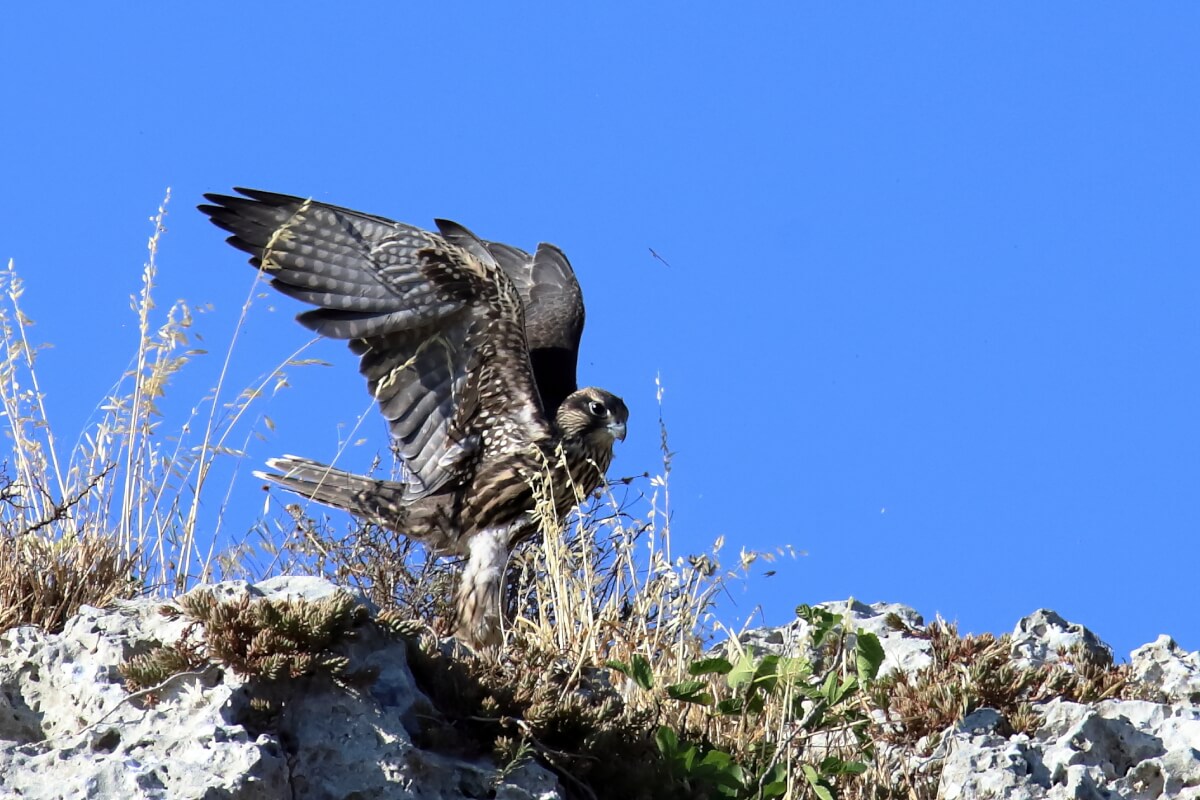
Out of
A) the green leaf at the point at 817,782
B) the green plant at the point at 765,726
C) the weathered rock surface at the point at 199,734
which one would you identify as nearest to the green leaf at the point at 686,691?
the green plant at the point at 765,726

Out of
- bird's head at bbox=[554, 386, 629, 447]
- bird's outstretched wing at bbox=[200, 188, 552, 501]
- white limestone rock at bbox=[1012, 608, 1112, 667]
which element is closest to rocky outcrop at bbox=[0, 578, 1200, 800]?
white limestone rock at bbox=[1012, 608, 1112, 667]

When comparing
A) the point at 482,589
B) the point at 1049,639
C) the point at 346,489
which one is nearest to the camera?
the point at 1049,639

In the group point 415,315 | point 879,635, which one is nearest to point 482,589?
point 415,315

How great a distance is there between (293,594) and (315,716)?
39cm

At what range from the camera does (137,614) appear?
3861 millimetres

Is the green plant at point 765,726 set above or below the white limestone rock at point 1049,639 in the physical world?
below

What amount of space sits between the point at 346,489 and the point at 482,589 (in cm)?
110

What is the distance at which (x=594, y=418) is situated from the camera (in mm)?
7539

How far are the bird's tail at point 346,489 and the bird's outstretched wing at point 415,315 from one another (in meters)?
0.10

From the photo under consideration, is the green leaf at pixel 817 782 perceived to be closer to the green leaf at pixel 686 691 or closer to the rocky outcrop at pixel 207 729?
the green leaf at pixel 686 691

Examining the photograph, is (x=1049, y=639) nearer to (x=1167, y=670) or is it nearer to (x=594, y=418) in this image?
(x=1167, y=670)

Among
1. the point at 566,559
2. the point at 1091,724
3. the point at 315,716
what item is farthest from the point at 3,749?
the point at 1091,724

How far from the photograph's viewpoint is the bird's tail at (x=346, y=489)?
7.41 m

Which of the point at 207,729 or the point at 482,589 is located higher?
the point at 482,589
